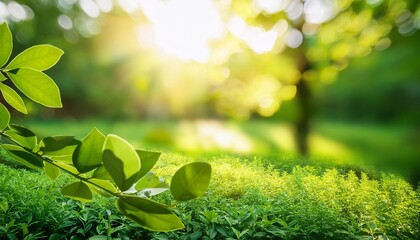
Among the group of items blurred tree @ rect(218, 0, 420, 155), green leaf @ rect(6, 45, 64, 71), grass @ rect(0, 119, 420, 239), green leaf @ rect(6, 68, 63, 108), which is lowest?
grass @ rect(0, 119, 420, 239)

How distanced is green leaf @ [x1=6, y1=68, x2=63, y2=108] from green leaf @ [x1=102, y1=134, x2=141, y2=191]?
0.10 meters

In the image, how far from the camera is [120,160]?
0.20m

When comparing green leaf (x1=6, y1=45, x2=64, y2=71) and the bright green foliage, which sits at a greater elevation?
green leaf (x1=6, y1=45, x2=64, y2=71)

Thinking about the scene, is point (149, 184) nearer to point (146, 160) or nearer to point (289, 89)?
point (146, 160)

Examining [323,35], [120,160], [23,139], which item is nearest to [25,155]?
[23,139]

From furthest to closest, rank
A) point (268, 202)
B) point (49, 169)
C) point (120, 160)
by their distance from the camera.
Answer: point (268, 202) < point (49, 169) < point (120, 160)

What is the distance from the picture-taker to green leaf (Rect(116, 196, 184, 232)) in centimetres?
21

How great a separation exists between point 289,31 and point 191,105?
364 mm

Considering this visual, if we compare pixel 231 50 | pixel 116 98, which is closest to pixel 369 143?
pixel 231 50

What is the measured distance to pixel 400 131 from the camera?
16.3 inches

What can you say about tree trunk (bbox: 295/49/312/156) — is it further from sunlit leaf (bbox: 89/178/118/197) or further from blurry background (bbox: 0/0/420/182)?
sunlit leaf (bbox: 89/178/118/197)

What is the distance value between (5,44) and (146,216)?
17cm

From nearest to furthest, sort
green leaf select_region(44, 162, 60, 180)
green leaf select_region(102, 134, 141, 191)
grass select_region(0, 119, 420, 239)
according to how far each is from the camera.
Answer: green leaf select_region(102, 134, 141, 191) → green leaf select_region(44, 162, 60, 180) → grass select_region(0, 119, 420, 239)

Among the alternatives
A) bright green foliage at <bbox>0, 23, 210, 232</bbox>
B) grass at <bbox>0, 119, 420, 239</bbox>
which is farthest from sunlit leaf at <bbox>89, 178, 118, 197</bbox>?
grass at <bbox>0, 119, 420, 239</bbox>
